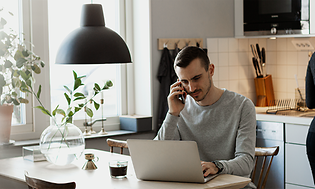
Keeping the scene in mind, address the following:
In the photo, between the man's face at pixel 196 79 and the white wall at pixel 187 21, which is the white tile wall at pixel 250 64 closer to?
the white wall at pixel 187 21

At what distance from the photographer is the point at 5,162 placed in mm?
2488

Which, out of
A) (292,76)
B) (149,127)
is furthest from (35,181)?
(292,76)

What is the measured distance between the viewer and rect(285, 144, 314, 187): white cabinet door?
3.29 metres

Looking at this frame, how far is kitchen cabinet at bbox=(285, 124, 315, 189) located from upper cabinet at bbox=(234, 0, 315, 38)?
0.88 metres

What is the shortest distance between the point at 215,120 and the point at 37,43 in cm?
165

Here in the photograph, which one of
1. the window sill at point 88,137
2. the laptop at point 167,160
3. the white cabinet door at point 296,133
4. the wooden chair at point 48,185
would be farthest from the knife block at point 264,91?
the wooden chair at point 48,185

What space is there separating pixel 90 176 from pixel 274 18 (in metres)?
2.50

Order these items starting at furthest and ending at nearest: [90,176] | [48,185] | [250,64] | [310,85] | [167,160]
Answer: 1. [250,64]
2. [310,85]
3. [90,176]
4. [167,160]
5. [48,185]

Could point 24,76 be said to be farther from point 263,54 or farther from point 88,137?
point 263,54

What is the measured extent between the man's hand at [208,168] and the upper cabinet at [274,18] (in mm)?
2144

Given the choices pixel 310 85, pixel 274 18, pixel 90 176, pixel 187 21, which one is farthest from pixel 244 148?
pixel 274 18

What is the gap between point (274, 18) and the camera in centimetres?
381

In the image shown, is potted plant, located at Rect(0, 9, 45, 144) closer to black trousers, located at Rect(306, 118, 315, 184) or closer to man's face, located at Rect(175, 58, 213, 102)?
man's face, located at Rect(175, 58, 213, 102)

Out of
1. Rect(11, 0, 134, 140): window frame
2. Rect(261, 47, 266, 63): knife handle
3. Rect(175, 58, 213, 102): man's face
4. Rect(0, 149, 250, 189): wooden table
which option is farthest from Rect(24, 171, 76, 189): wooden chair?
Rect(261, 47, 266, 63): knife handle
